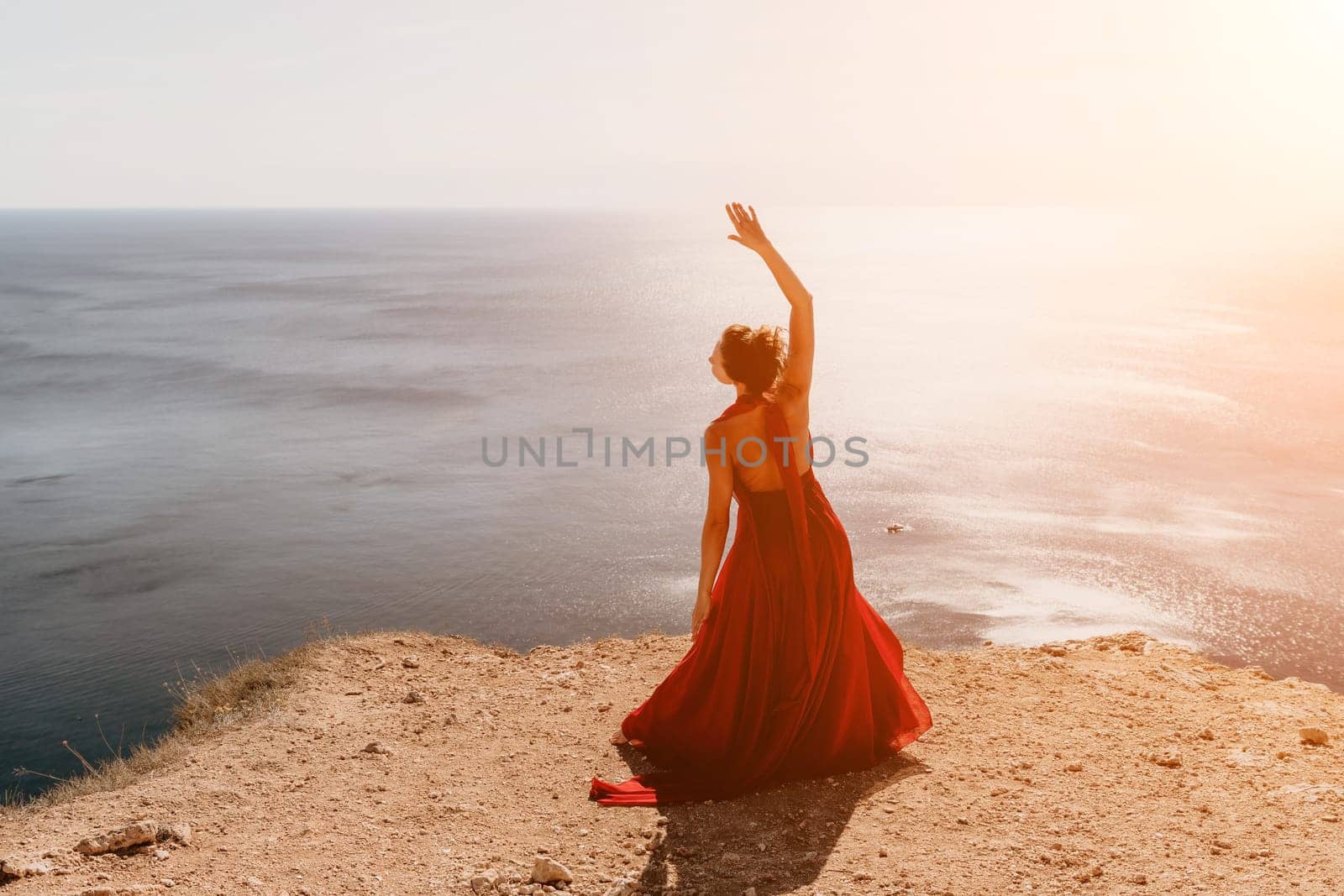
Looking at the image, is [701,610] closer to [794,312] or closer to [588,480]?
[794,312]

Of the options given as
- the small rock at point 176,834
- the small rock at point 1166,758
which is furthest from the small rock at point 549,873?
the small rock at point 1166,758

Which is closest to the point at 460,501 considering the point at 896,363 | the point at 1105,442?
the point at 1105,442

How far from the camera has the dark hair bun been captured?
196 inches

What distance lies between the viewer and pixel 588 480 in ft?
74.5

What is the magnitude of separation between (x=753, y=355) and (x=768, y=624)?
1465 millimetres

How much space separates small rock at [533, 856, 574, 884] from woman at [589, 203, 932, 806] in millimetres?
786

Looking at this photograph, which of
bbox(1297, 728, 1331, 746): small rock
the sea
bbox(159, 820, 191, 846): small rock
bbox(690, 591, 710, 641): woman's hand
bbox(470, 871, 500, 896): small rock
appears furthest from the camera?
the sea

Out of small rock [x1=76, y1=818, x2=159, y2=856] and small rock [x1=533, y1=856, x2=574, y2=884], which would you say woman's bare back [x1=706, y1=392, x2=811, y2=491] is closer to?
small rock [x1=533, y1=856, x2=574, y2=884]

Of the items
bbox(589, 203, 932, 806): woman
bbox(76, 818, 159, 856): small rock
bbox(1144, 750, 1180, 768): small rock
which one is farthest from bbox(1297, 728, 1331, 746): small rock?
bbox(76, 818, 159, 856): small rock

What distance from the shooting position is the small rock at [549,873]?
4566 mm

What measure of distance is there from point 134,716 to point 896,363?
3166 centimetres

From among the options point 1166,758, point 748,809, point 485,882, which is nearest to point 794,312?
point 748,809

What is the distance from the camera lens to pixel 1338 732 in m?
6.43

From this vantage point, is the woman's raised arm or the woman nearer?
the woman's raised arm
